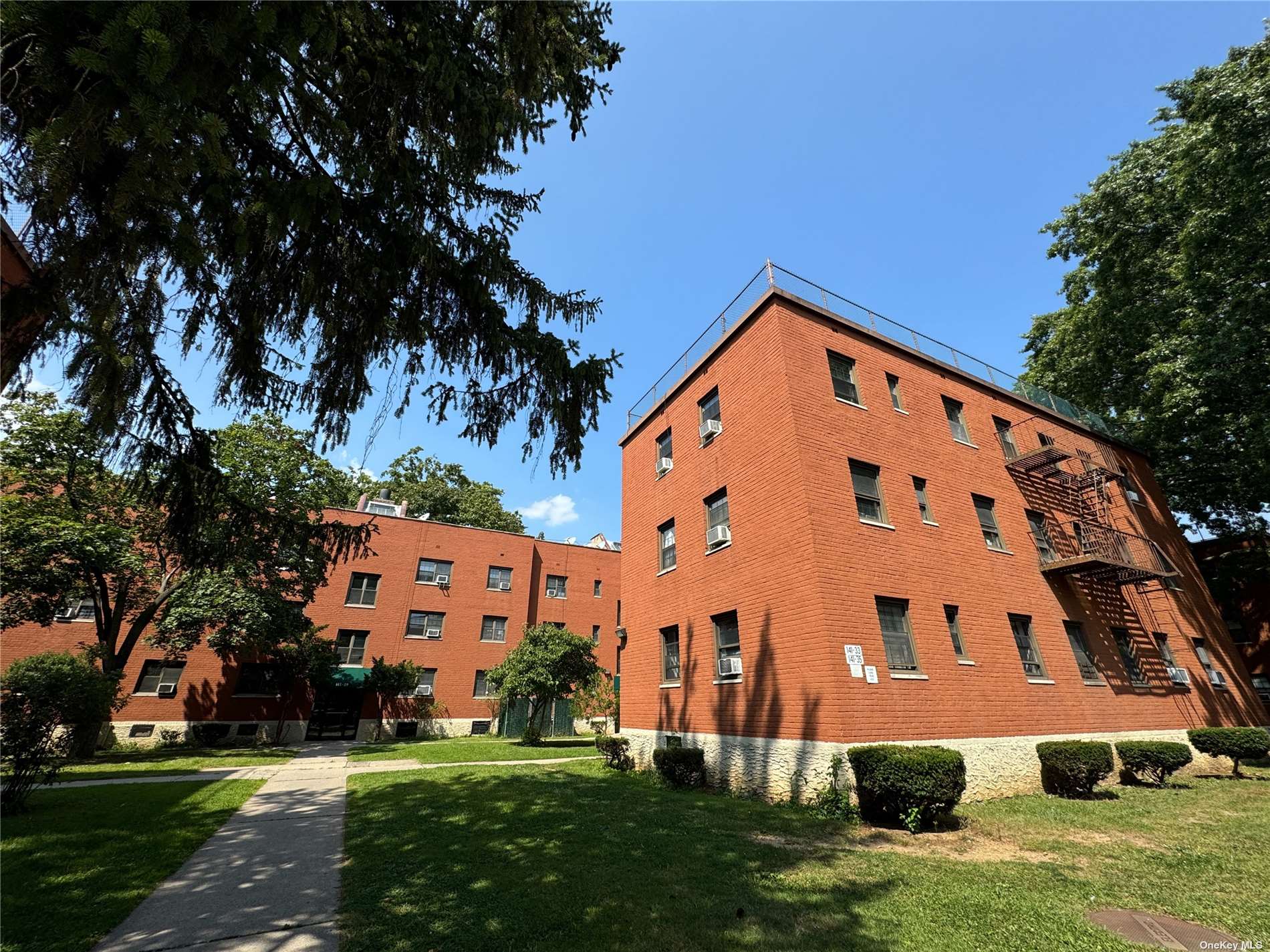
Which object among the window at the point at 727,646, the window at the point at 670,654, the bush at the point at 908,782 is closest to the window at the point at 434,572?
the window at the point at 670,654

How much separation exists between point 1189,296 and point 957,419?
32.2 ft

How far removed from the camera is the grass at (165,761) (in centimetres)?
1339

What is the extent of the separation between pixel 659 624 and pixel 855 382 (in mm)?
9185

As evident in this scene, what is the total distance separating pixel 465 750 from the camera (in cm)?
1964

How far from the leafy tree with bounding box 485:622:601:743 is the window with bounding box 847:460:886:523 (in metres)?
14.6

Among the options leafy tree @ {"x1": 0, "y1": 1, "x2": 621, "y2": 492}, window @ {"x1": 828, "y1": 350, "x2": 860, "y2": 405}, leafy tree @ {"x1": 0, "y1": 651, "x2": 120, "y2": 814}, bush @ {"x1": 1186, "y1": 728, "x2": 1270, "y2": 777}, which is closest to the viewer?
leafy tree @ {"x1": 0, "y1": 1, "x2": 621, "y2": 492}

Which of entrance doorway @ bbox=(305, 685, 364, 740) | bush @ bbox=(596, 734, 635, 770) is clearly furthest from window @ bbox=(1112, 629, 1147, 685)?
entrance doorway @ bbox=(305, 685, 364, 740)

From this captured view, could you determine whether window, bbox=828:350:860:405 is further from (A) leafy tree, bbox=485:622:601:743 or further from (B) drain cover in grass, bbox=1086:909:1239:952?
(A) leafy tree, bbox=485:622:601:743

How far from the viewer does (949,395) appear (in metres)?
16.3

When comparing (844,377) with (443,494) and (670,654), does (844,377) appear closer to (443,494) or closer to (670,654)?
(670,654)

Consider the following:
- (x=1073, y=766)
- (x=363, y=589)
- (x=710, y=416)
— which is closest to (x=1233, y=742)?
(x=1073, y=766)

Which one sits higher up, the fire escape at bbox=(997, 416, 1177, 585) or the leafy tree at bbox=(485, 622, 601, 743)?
the fire escape at bbox=(997, 416, 1177, 585)

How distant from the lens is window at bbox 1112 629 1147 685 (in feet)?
51.0

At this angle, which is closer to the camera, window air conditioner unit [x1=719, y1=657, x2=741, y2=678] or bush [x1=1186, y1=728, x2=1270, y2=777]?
window air conditioner unit [x1=719, y1=657, x2=741, y2=678]
